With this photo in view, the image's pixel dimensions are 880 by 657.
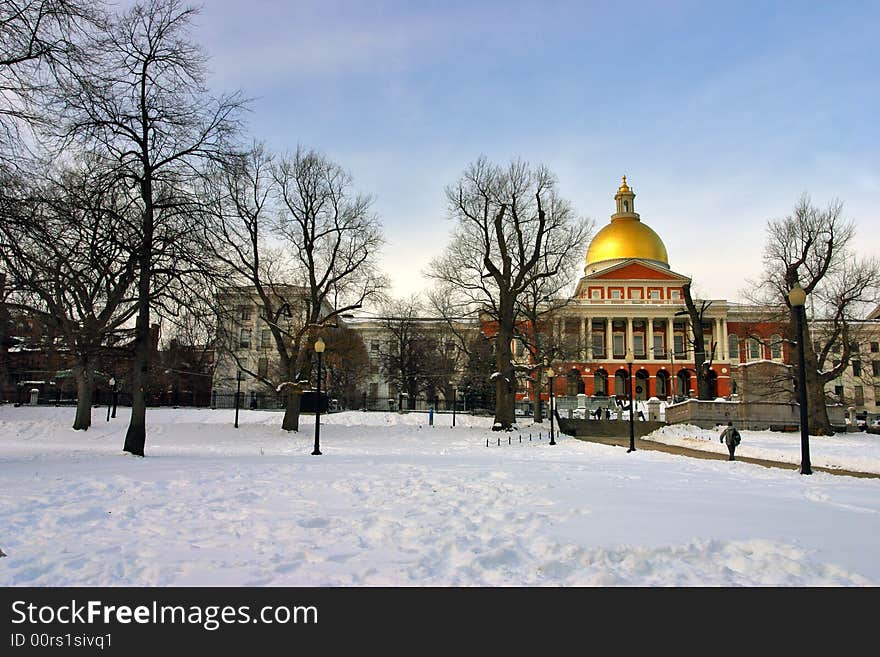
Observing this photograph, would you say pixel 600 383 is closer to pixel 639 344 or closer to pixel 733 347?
pixel 639 344

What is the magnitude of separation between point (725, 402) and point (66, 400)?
45693 millimetres

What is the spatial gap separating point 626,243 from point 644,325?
11716 millimetres

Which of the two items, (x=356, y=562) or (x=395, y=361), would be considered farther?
(x=395, y=361)

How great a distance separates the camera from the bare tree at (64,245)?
422 inches

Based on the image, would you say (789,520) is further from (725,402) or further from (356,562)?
(725,402)

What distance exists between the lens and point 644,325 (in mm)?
85500

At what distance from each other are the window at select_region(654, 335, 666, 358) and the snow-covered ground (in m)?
72.7

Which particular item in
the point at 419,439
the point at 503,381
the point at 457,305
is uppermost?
the point at 457,305

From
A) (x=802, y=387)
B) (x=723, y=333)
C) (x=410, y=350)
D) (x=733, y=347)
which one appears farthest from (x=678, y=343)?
(x=802, y=387)

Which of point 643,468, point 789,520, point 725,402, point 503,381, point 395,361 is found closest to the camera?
point 789,520

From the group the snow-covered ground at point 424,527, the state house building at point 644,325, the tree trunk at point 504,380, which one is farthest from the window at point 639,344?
the snow-covered ground at point 424,527

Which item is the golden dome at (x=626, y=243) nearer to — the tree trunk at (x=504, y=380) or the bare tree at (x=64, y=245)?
the tree trunk at (x=504, y=380)
